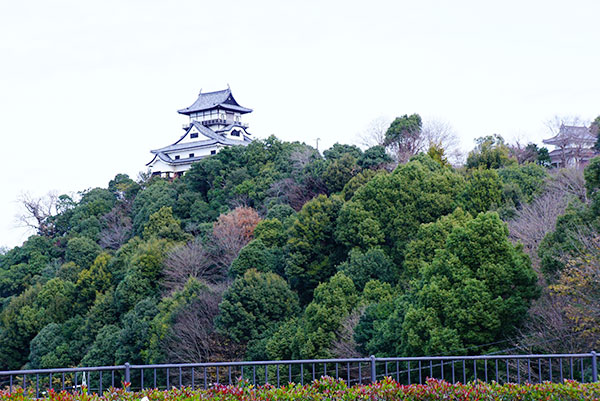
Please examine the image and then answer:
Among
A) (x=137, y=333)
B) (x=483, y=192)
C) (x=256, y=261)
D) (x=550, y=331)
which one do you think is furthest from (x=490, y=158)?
(x=137, y=333)

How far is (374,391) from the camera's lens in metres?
5.07

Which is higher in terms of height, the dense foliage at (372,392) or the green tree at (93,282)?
the green tree at (93,282)

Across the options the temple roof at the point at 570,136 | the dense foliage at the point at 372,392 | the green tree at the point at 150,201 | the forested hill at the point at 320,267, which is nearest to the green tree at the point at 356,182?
the forested hill at the point at 320,267

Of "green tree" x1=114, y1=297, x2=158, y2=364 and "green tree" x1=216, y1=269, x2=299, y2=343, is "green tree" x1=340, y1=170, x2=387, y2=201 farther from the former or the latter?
"green tree" x1=114, y1=297, x2=158, y2=364

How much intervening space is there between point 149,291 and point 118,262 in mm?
3848

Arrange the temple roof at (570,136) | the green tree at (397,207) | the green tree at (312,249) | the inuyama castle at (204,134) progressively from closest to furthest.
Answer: the green tree at (397,207)
the green tree at (312,249)
the temple roof at (570,136)
the inuyama castle at (204,134)

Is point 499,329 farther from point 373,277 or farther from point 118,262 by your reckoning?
point 118,262

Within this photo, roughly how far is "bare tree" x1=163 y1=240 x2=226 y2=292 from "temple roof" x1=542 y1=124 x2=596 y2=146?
1412cm

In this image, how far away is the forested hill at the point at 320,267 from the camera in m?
13.3

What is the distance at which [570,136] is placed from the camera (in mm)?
26969

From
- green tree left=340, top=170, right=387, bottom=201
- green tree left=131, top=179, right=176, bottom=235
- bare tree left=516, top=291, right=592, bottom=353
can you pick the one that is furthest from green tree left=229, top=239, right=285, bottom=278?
green tree left=131, top=179, right=176, bottom=235

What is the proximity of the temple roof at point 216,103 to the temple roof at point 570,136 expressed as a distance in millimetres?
23011

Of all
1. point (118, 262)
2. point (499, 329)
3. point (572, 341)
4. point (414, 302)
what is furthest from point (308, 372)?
point (118, 262)

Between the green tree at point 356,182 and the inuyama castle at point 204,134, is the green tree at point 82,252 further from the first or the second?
the green tree at point 356,182
